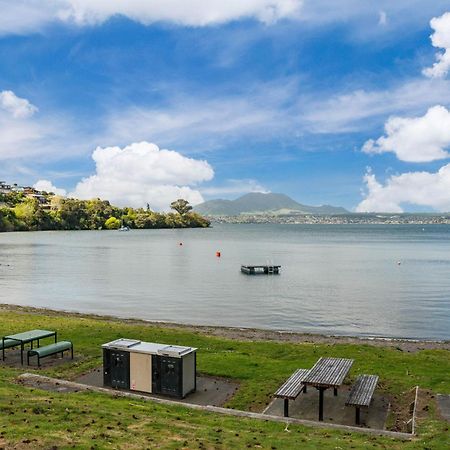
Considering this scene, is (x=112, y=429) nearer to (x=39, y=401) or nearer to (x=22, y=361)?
(x=39, y=401)

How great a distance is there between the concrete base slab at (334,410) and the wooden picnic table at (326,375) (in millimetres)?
482

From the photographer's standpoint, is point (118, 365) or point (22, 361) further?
point (22, 361)

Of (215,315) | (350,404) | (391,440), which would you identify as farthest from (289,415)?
(215,315)

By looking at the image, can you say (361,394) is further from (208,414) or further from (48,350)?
(48,350)

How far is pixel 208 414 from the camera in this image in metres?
13.5

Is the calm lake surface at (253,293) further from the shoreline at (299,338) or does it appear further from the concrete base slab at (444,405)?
the concrete base slab at (444,405)

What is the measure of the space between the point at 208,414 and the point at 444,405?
7.02 meters

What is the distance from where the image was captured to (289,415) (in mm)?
14102

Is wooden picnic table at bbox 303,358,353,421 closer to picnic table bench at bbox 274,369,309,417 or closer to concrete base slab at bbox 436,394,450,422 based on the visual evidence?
picnic table bench at bbox 274,369,309,417

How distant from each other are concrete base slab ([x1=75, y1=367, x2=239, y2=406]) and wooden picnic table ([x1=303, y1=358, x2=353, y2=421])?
2904mm

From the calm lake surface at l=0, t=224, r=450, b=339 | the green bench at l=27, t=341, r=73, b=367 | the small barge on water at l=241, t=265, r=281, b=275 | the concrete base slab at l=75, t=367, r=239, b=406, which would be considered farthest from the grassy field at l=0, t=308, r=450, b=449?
the small barge on water at l=241, t=265, r=281, b=275

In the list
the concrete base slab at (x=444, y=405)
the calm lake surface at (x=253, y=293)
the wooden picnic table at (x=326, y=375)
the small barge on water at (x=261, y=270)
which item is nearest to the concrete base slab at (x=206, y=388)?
the wooden picnic table at (x=326, y=375)

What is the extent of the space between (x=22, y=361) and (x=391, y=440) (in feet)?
47.5

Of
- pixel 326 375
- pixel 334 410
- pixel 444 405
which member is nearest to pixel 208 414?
pixel 326 375
